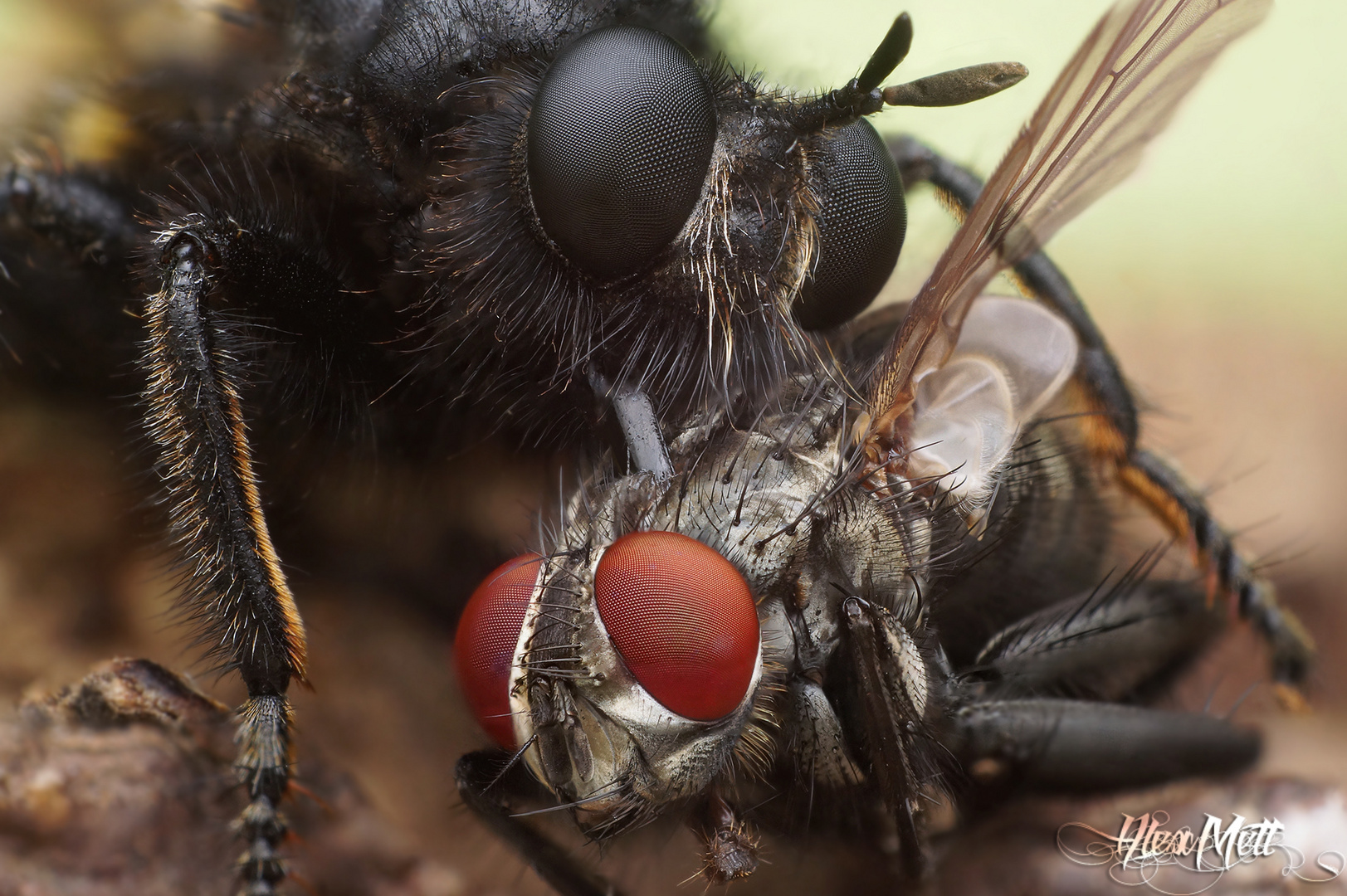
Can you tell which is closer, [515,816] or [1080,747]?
[515,816]

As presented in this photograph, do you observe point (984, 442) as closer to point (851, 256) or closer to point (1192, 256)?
point (851, 256)

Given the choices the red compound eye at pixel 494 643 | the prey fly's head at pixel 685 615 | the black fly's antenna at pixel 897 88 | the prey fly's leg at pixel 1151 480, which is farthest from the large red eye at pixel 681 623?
the prey fly's leg at pixel 1151 480

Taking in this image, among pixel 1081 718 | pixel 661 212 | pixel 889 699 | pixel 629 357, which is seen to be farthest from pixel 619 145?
pixel 1081 718

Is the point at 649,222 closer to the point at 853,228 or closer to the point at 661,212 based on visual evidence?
the point at 661,212

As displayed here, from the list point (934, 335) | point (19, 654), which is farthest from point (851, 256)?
point (19, 654)

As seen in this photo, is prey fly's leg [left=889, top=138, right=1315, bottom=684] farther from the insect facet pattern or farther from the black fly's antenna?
the black fly's antenna

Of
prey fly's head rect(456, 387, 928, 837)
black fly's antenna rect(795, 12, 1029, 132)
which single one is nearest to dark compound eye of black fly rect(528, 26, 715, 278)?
black fly's antenna rect(795, 12, 1029, 132)

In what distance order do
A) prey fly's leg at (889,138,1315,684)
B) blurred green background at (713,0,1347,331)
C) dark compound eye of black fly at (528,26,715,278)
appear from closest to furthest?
1. dark compound eye of black fly at (528,26,715,278)
2. prey fly's leg at (889,138,1315,684)
3. blurred green background at (713,0,1347,331)
